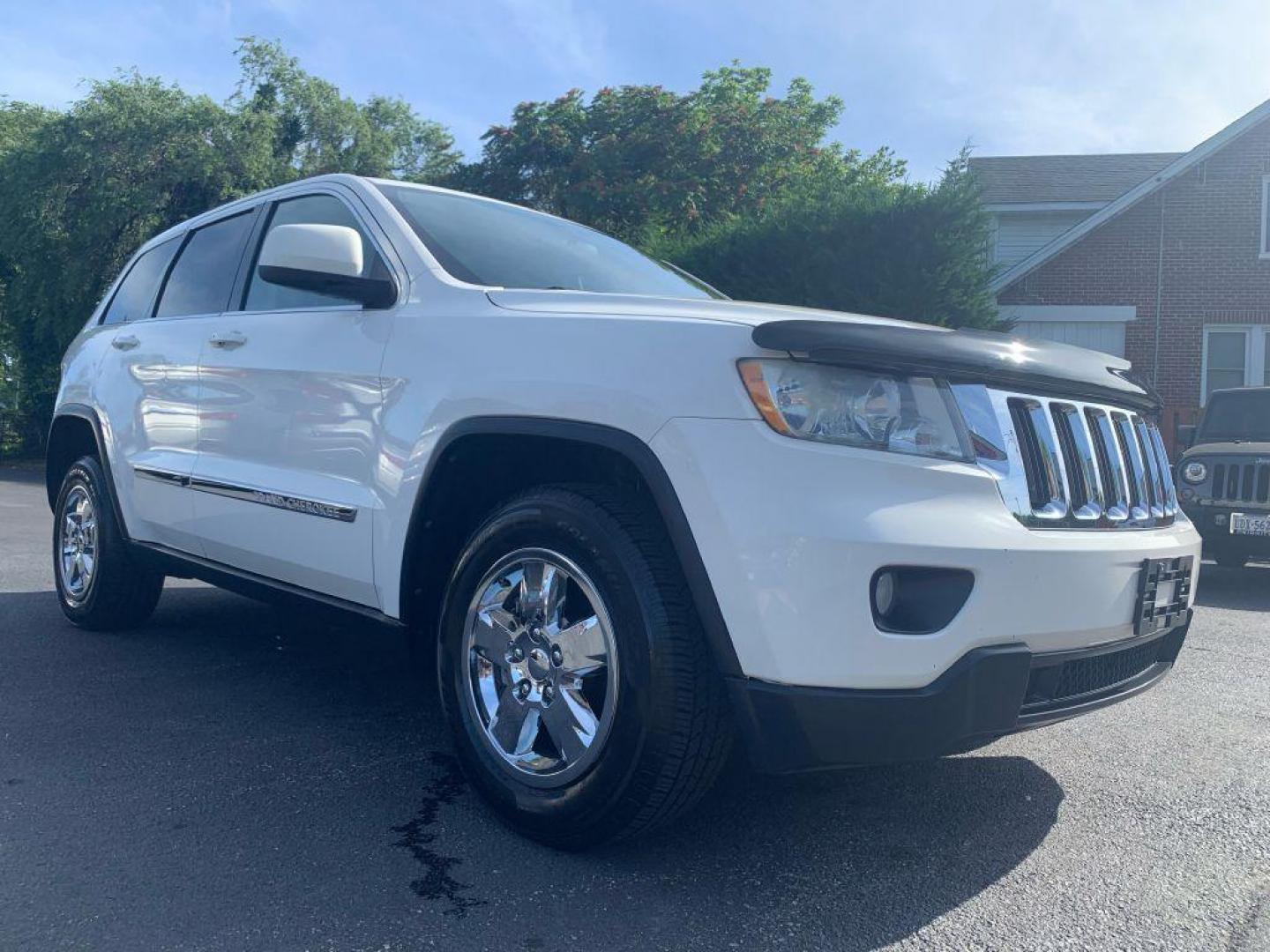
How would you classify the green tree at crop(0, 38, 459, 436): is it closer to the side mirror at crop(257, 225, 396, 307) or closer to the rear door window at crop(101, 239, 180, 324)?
the rear door window at crop(101, 239, 180, 324)

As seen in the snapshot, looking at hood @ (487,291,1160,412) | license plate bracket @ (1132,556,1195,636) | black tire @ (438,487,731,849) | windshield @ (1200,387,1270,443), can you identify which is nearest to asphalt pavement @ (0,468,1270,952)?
black tire @ (438,487,731,849)

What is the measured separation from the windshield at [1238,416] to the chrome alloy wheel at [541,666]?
8701 millimetres

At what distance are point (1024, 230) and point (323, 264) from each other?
73.3ft

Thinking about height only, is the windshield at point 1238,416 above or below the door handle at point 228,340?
below

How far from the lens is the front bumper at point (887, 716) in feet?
8.02

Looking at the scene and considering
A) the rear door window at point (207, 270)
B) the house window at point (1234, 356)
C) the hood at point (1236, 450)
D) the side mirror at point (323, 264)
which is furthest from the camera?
the house window at point (1234, 356)

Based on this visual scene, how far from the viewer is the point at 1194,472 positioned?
348 inches

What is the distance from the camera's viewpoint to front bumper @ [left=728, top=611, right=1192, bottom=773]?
2.44 meters

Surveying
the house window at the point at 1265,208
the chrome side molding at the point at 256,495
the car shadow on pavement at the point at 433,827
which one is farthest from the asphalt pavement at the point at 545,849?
the house window at the point at 1265,208

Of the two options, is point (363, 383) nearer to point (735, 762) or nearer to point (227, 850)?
point (227, 850)

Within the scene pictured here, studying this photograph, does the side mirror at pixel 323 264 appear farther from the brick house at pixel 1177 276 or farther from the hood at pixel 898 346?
the brick house at pixel 1177 276

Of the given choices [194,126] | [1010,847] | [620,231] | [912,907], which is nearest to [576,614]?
[912,907]

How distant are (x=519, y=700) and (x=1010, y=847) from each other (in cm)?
129

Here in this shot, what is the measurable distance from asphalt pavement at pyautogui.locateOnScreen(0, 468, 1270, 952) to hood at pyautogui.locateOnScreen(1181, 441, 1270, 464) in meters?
4.66
